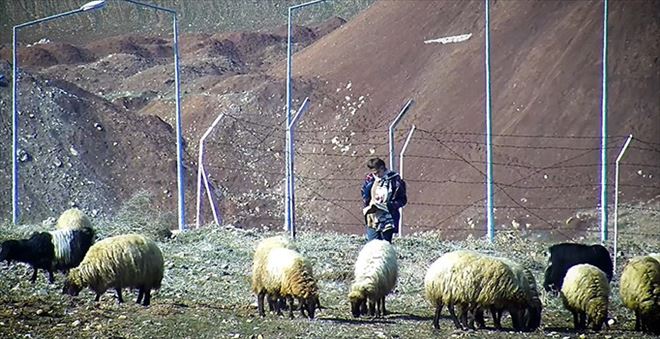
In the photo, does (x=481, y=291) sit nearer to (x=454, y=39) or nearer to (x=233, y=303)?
(x=233, y=303)

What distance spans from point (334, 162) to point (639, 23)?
547 inches

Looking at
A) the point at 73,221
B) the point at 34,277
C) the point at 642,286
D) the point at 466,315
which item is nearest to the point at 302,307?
the point at 466,315

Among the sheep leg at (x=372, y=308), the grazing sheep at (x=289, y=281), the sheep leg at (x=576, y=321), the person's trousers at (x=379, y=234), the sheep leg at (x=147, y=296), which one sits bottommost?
the sheep leg at (x=576, y=321)

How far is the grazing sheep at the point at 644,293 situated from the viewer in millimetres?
14039

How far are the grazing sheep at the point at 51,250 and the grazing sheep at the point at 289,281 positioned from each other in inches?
169

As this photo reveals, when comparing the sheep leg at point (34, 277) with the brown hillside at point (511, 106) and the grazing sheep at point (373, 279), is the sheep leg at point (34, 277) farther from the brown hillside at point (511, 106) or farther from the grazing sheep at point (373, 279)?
the brown hillside at point (511, 106)

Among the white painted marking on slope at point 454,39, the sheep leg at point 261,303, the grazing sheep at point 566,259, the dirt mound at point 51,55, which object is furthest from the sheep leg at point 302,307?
the dirt mound at point 51,55

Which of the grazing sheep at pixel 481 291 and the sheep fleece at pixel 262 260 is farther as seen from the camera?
the sheep fleece at pixel 262 260

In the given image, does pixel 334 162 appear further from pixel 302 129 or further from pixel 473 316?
pixel 473 316

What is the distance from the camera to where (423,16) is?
61.3 m

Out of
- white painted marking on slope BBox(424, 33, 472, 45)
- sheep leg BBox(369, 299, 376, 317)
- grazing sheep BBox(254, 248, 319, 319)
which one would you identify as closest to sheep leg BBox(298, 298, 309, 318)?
grazing sheep BBox(254, 248, 319, 319)

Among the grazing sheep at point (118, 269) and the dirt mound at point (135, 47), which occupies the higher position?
the dirt mound at point (135, 47)

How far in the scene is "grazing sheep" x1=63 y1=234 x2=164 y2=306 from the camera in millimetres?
14828

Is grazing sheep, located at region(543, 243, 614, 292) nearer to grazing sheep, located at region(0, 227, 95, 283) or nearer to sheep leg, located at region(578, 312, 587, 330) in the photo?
sheep leg, located at region(578, 312, 587, 330)
